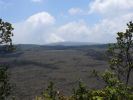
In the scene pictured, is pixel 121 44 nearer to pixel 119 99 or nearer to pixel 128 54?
pixel 128 54

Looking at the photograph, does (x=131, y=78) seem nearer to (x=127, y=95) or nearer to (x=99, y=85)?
(x=99, y=85)

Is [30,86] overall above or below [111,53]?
below

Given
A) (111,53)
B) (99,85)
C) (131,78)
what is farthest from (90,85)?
(111,53)

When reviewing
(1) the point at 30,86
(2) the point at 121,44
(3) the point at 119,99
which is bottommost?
(1) the point at 30,86

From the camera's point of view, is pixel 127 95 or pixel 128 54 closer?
pixel 127 95

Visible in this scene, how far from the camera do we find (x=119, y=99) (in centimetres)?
1972

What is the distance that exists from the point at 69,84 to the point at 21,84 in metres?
23.0

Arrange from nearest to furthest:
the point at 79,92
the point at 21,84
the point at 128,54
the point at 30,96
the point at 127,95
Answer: the point at 127,95 → the point at 79,92 → the point at 128,54 → the point at 30,96 → the point at 21,84

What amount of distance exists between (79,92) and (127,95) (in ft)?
9.40

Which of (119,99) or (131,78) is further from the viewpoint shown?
(131,78)

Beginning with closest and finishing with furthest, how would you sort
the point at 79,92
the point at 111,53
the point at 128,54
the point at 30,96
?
the point at 79,92
the point at 128,54
the point at 111,53
the point at 30,96

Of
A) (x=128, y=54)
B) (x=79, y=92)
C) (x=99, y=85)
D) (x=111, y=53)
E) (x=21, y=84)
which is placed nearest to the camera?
(x=79, y=92)

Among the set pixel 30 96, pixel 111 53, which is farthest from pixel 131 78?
pixel 111 53

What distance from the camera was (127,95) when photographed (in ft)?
66.5
